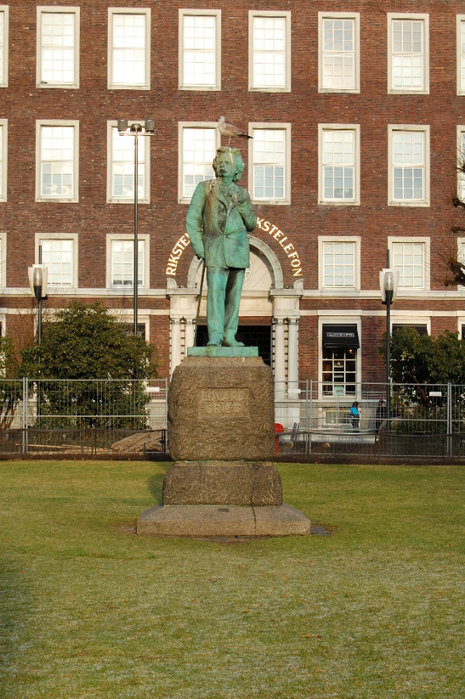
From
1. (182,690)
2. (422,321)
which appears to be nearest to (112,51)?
(422,321)

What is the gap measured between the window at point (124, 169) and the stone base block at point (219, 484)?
1205 inches

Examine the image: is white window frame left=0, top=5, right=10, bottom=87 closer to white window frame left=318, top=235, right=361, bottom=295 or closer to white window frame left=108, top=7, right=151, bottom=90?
white window frame left=108, top=7, right=151, bottom=90

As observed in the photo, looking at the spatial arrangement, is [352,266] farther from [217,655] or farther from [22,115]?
[217,655]

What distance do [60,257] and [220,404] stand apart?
101 ft

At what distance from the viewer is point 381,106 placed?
138ft

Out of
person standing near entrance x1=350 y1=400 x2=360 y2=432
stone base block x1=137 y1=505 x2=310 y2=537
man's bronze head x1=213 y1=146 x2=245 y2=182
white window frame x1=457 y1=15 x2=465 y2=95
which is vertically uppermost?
white window frame x1=457 y1=15 x2=465 y2=95

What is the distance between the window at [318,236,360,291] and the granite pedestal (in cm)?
3030

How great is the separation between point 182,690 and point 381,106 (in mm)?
38564

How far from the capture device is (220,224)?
12273 mm

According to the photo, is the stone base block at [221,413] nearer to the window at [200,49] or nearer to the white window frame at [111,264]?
the white window frame at [111,264]

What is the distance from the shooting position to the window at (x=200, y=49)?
41.6 meters

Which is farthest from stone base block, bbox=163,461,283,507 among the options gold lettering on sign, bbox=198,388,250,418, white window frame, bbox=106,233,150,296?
white window frame, bbox=106,233,150,296

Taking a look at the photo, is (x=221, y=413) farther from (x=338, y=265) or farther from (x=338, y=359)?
(x=338, y=265)

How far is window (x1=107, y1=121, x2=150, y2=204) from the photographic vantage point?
4128cm
